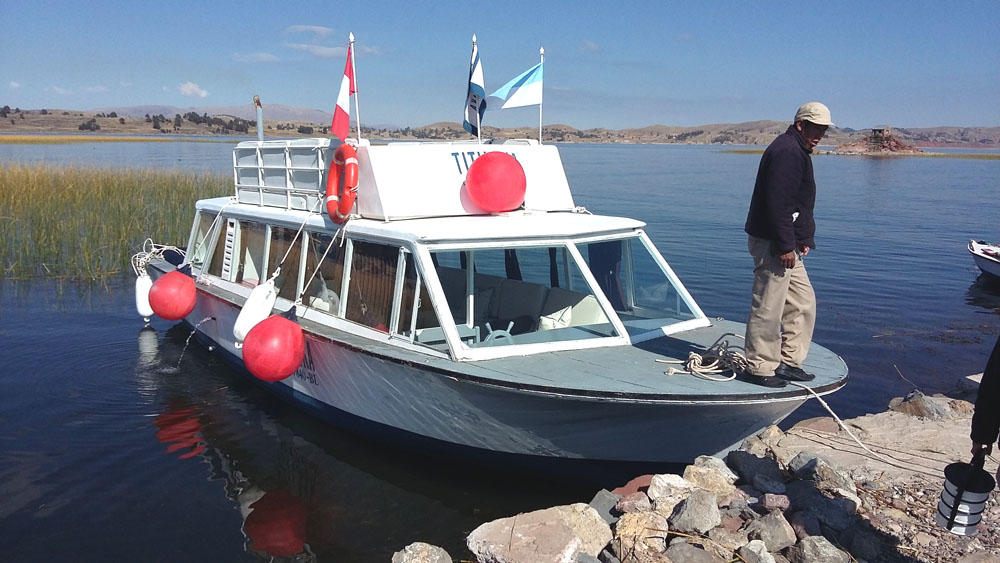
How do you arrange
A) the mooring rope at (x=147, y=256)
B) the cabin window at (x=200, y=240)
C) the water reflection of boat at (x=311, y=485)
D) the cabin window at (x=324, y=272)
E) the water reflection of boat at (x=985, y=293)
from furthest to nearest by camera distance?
the water reflection of boat at (x=985, y=293), the mooring rope at (x=147, y=256), the cabin window at (x=200, y=240), the cabin window at (x=324, y=272), the water reflection of boat at (x=311, y=485)

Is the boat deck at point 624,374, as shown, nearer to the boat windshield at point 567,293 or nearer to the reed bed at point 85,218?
the boat windshield at point 567,293

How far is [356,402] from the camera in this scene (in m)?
7.50

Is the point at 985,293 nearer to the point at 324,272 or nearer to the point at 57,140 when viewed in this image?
the point at 324,272

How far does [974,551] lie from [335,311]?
583 centimetres

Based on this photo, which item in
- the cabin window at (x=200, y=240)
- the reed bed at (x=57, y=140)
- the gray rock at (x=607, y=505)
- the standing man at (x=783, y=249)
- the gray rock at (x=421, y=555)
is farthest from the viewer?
the reed bed at (x=57, y=140)

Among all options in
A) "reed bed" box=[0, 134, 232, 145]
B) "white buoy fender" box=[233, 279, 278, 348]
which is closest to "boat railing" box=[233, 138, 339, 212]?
"white buoy fender" box=[233, 279, 278, 348]

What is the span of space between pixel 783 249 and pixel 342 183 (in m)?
4.47

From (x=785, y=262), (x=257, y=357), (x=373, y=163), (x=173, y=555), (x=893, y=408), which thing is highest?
(x=373, y=163)

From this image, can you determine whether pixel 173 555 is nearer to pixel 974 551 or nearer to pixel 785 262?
pixel 785 262

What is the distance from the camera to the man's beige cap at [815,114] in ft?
18.0

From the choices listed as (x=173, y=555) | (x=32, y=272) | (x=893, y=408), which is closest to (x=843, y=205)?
(x=893, y=408)

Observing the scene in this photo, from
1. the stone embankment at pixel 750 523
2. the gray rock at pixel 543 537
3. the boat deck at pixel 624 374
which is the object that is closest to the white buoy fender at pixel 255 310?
the boat deck at pixel 624 374

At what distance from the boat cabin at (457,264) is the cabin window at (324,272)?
0.7 inches

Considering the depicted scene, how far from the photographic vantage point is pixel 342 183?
7.94 metres
